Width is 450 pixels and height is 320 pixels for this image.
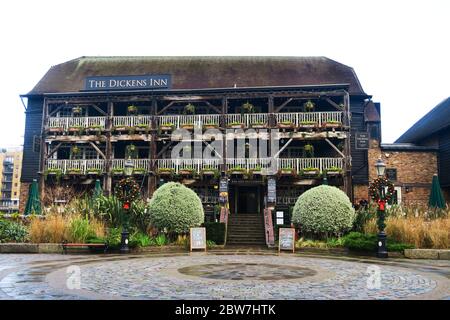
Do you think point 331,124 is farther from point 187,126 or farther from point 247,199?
point 187,126

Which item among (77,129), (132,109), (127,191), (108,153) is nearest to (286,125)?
(132,109)

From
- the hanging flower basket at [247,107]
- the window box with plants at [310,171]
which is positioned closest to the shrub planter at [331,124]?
the window box with plants at [310,171]

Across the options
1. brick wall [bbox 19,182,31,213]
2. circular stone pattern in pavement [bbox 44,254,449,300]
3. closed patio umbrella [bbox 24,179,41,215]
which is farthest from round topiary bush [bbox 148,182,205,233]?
brick wall [bbox 19,182,31,213]

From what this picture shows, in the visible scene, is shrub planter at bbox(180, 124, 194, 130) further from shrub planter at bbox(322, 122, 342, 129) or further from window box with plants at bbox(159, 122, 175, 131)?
shrub planter at bbox(322, 122, 342, 129)

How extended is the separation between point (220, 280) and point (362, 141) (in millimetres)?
19315

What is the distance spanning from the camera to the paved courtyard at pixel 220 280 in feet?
21.9

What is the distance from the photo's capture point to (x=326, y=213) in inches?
671

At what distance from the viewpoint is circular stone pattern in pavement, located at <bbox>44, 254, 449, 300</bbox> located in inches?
264

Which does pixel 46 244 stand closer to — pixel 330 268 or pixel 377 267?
pixel 330 268

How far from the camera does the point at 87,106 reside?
27625 millimetres

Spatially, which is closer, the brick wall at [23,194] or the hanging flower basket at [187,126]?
the hanging flower basket at [187,126]

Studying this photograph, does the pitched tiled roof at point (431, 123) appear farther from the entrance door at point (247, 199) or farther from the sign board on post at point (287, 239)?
the sign board on post at point (287, 239)

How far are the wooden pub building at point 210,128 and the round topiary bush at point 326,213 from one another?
480cm
